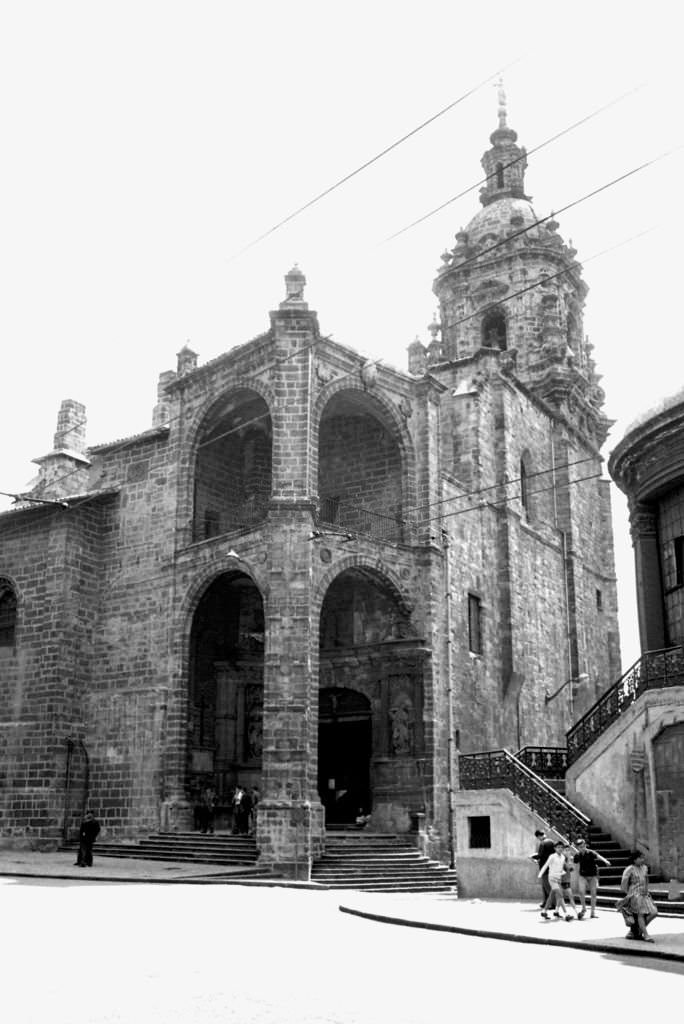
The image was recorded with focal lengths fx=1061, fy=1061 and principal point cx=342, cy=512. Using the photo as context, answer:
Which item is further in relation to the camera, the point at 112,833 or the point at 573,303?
the point at 573,303

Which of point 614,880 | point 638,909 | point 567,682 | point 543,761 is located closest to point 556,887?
point 638,909

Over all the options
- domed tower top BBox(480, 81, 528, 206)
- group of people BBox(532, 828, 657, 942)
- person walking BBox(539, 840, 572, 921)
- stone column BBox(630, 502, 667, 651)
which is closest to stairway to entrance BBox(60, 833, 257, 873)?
group of people BBox(532, 828, 657, 942)

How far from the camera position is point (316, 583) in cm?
2534

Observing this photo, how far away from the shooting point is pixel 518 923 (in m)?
14.0

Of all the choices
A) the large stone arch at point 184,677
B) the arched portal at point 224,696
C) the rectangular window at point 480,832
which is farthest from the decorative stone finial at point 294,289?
the rectangular window at point 480,832

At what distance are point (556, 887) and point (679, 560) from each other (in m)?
7.32

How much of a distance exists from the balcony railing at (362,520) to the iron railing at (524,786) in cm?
815

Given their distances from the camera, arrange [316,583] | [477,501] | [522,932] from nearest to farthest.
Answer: [522,932], [316,583], [477,501]

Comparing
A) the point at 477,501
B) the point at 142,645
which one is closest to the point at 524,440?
the point at 477,501

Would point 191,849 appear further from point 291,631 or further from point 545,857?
point 545,857

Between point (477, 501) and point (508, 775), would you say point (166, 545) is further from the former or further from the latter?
point (508, 775)

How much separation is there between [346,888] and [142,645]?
9.69 metres

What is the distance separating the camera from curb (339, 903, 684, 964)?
10.9m

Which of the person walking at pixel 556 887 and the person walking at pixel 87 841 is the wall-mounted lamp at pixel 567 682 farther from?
the person walking at pixel 556 887
